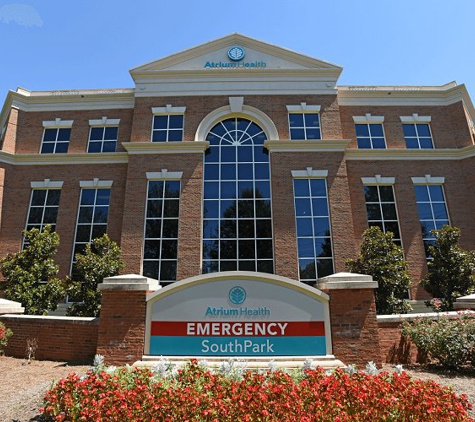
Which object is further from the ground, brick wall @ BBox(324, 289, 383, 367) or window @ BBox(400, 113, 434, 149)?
window @ BBox(400, 113, 434, 149)

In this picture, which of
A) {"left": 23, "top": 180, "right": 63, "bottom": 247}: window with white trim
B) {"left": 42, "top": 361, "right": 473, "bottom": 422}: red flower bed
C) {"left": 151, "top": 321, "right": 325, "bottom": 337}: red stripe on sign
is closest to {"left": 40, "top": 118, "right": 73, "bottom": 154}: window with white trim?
{"left": 23, "top": 180, "right": 63, "bottom": 247}: window with white trim

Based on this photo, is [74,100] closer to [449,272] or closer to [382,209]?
Answer: [382,209]

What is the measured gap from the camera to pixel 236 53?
20922mm

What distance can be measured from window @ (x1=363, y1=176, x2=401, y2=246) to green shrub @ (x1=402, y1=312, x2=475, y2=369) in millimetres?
9938

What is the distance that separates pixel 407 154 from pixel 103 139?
18300 millimetres

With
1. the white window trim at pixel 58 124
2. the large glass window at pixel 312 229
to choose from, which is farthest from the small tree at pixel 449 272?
the white window trim at pixel 58 124

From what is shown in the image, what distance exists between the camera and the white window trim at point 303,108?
64.7 feet

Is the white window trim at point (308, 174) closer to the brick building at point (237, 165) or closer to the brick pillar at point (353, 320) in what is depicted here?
the brick building at point (237, 165)

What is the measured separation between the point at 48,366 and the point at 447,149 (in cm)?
2192

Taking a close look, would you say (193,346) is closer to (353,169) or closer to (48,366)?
(48,366)

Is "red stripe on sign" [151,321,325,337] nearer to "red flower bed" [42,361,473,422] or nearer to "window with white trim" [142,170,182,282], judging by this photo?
"red flower bed" [42,361,473,422]

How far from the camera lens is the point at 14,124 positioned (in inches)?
814

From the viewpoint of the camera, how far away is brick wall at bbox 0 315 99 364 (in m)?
9.26

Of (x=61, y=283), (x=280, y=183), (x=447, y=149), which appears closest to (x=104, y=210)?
(x=61, y=283)
